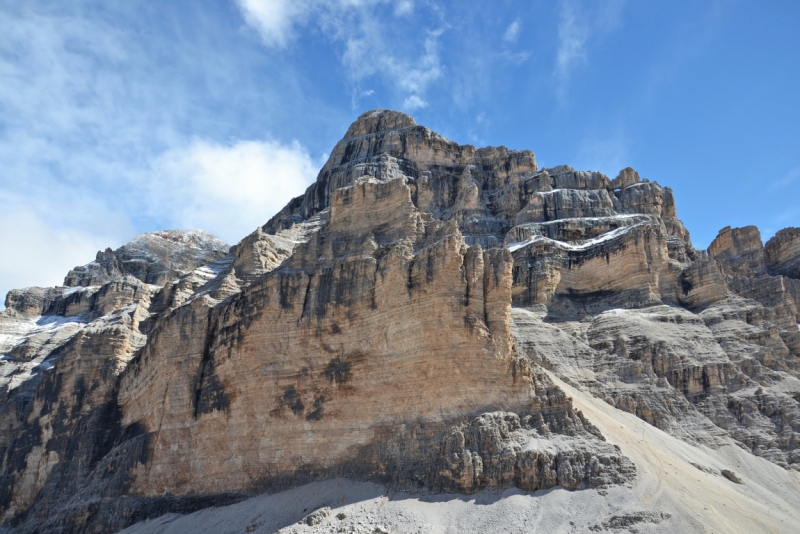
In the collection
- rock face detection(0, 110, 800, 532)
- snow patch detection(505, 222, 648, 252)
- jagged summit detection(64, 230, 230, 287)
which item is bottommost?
rock face detection(0, 110, 800, 532)

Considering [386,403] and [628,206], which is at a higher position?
[628,206]

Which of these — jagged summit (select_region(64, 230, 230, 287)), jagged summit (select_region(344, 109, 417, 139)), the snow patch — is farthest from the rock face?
jagged summit (select_region(344, 109, 417, 139))

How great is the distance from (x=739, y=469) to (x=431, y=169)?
61.4 metres

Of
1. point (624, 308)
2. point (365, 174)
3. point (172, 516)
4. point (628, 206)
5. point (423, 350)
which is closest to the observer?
point (423, 350)

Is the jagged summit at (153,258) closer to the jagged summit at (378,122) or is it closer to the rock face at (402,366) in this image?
the rock face at (402,366)

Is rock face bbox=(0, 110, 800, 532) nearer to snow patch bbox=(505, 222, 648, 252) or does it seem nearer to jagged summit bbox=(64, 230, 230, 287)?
snow patch bbox=(505, 222, 648, 252)

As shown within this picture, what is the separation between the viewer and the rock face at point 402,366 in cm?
3775

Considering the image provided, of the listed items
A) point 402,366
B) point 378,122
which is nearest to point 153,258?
point 378,122

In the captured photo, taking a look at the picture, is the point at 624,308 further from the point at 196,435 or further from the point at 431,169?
the point at 431,169

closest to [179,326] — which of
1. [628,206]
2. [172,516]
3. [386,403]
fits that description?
[172,516]

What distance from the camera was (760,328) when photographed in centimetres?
5684

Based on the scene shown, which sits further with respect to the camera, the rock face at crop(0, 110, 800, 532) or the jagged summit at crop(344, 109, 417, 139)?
the jagged summit at crop(344, 109, 417, 139)

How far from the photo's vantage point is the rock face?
37.8 m

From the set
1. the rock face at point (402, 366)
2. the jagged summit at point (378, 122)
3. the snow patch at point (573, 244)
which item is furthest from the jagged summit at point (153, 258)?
the snow patch at point (573, 244)
